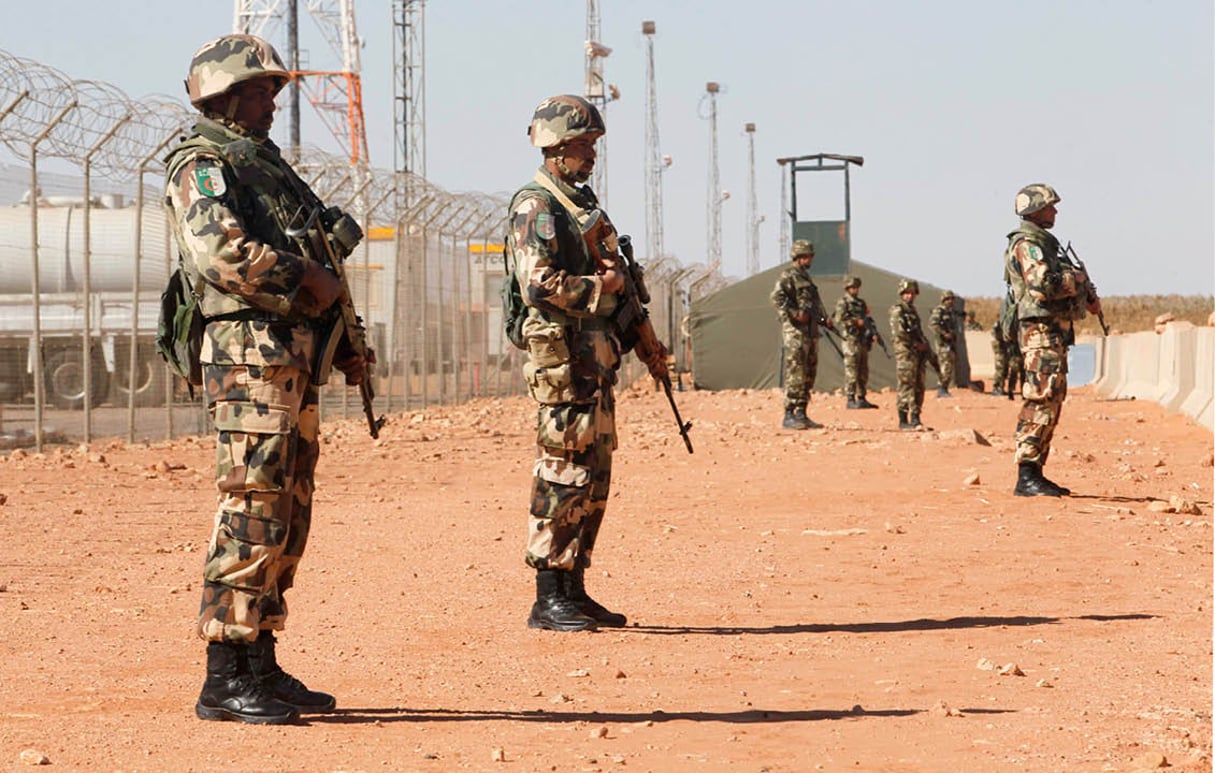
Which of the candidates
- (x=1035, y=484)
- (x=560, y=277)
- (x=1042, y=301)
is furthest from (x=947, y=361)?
(x=560, y=277)

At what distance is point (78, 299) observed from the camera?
55.0 ft

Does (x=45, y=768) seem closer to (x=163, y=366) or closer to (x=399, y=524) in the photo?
(x=399, y=524)

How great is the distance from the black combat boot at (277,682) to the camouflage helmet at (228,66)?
4.64 feet

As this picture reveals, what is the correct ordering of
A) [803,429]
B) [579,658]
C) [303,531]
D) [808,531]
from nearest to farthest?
[303,531], [579,658], [808,531], [803,429]

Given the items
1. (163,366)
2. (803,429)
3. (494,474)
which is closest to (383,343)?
(163,366)

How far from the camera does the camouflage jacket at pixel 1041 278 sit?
9.44 meters

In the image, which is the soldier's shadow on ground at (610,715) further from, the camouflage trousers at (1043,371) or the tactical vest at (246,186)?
the camouflage trousers at (1043,371)

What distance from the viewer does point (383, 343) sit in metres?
19.7

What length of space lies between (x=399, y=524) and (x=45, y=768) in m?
5.63

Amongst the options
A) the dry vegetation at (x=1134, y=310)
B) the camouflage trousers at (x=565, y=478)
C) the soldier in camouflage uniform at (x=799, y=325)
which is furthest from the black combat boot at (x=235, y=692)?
the dry vegetation at (x=1134, y=310)

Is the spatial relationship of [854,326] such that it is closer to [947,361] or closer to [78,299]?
[947,361]

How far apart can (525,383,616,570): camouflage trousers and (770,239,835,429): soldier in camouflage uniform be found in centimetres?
1035

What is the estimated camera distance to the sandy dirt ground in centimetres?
420

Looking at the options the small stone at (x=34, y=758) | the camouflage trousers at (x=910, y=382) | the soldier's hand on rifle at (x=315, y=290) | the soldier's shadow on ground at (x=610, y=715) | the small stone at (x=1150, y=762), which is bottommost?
the soldier's shadow on ground at (x=610, y=715)
